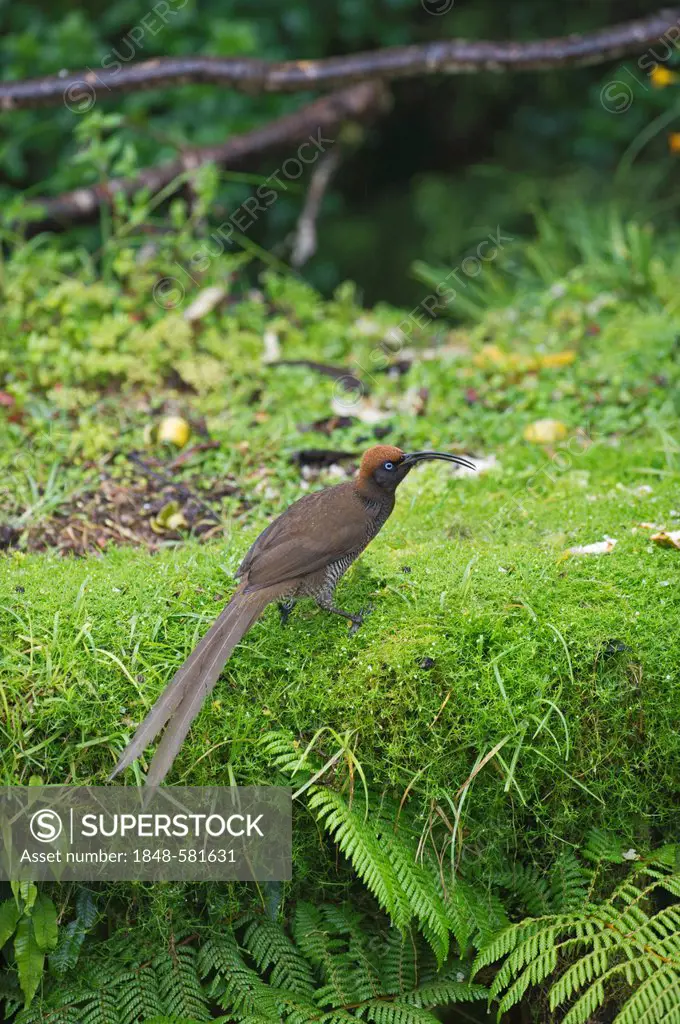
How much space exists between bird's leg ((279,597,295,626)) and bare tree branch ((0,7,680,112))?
4538 millimetres

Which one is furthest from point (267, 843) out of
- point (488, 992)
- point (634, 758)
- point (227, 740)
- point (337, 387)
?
point (337, 387)

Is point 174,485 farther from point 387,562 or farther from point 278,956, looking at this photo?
point 278,956

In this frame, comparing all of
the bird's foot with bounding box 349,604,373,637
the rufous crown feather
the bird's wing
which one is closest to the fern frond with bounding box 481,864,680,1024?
the bird's foot with bounding box 349,604,373,637

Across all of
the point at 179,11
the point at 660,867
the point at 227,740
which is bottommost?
the point at 660,867

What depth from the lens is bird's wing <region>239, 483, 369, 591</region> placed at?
11.7 feet

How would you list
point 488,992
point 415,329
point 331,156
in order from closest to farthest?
point 488,992
point 415,329
point 331,156

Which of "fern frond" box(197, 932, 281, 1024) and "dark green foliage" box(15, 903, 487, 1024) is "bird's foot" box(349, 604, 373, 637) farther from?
"fern frond" box(197, 932, 281, 1024)

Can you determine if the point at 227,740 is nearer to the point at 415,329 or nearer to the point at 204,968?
the point at 204,968

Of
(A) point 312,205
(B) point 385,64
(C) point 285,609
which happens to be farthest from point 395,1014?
(A) point 312,205

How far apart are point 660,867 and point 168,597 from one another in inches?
75.2

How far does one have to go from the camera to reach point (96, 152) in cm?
→ 636

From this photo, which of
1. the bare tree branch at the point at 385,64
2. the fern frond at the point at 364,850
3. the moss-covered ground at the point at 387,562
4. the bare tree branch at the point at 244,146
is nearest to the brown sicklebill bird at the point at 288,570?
the moss-covered ground at the point at 387,562

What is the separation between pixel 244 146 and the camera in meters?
7.95

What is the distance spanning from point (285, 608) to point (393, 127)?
7122 mm
